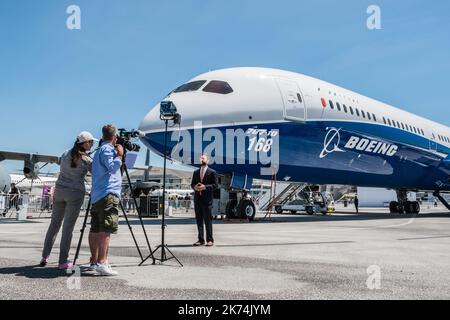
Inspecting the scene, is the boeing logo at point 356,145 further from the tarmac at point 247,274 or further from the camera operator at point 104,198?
the camera operator at point 104,198

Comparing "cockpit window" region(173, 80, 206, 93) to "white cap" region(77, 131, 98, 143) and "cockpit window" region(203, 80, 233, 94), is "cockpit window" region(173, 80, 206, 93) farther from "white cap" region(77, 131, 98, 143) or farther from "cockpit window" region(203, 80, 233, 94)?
"white cap" region(77, 131, 98, 143)

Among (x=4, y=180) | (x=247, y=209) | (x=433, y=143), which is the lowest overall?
(x=247, y=209)

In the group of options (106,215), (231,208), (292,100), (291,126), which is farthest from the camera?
(231,208)

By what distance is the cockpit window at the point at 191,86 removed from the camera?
14.0 meters

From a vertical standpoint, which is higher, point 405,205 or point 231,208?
point 405,205

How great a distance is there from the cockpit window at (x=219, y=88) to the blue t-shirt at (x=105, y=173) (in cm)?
887

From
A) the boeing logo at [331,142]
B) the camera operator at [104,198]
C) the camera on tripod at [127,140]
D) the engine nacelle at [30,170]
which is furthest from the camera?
the engine nacelle at [30,170]

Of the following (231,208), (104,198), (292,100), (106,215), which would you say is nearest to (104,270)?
(106,215)

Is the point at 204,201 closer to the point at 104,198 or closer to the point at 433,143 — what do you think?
the point at 104,198

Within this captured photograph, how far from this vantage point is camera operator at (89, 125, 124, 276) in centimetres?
508

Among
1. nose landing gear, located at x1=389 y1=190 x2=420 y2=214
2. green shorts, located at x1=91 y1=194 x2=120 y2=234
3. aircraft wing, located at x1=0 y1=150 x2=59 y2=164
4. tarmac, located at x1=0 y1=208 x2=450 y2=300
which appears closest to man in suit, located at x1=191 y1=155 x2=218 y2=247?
tarmac, located at x1=0 y1=208 x2=450 y2=300

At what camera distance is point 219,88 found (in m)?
13.9

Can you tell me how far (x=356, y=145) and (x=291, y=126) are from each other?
3.81 meters

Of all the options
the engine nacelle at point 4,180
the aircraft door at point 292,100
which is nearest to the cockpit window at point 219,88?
the aircraft door at point 292,100
